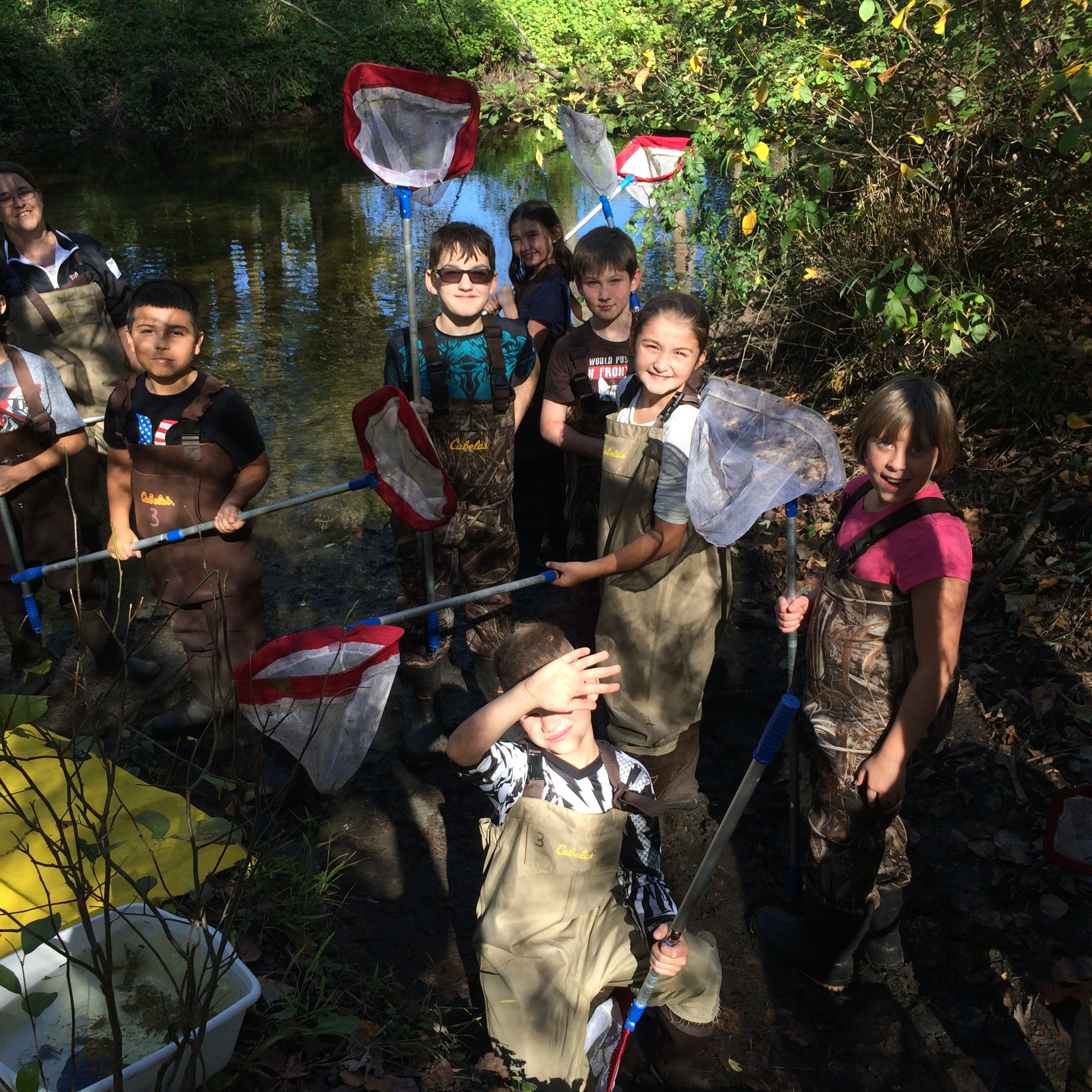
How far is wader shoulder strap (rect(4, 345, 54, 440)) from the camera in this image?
3951mm

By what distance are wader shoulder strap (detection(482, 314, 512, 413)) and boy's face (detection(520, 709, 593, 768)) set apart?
5.89 feet

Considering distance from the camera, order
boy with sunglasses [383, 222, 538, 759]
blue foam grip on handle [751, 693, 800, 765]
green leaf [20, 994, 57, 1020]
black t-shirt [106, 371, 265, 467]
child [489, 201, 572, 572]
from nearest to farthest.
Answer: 1. green leaf [20, 994, 57, 1020]
2. blue foam grip on handle [751, 693, 800, 765]
3. black t-shirt [106, 371, 265, 467]
4. boy with sunglasses [383, 222, 538, 759]
5. child [489, 201, 572, 572]

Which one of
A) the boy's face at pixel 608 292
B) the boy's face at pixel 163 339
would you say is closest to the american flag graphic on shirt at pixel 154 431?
the boy's face at pixel 163 339

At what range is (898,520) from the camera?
2.55m

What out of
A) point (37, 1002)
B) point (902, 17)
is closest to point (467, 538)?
point (37, 1002)

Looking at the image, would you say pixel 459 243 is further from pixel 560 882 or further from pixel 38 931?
pixel 38 931

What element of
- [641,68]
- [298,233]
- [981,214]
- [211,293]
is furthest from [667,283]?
[298,233]

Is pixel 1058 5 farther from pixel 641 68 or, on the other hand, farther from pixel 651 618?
pixel 651 618

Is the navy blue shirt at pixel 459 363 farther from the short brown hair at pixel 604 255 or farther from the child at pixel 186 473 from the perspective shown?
the child at pixel 186 473

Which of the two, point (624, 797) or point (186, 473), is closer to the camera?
point (624, 797)

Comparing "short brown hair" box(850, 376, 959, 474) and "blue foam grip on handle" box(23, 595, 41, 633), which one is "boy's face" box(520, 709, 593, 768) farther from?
"blue foam grip on handle" box(23, 595, 41, 633)

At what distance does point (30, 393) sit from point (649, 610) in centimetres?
272

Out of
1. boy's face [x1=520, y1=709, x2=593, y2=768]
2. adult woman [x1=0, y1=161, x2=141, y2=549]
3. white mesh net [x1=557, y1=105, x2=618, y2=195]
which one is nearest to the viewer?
boy's face [x1=520, y1=709, x2=593, y2=768]

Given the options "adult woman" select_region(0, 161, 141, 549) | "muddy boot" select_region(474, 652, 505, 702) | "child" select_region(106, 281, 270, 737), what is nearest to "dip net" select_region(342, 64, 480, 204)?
"child" select_region(106, 281, 270, 737)
